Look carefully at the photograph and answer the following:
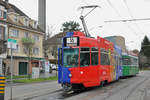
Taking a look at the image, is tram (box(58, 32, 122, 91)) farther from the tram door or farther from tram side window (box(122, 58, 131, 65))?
tram side window (box(122, 58, 131, 65))

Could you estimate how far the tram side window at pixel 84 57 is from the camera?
1238cm

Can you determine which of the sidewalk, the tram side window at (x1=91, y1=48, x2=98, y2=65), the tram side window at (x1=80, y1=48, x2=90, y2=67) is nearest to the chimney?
the sidewalk

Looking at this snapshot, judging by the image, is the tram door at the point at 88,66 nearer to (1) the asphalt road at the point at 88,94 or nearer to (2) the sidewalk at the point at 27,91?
(1) the asphalt road at the point at 88,94

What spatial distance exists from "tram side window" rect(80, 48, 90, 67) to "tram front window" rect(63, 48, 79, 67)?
0.94 ft

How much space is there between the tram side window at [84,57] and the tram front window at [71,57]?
286 millimetres

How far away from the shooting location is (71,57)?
491 inches

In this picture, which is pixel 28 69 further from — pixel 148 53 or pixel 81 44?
pixel 148 53

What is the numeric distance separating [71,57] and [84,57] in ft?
2.42

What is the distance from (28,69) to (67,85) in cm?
2629

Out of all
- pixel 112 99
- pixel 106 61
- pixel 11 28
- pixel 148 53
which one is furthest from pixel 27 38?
pixel 148 53

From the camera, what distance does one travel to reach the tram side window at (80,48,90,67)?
12375 millimetres

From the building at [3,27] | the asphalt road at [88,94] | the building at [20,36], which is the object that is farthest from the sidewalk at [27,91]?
the building at [20,36]

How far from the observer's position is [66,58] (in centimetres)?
1259

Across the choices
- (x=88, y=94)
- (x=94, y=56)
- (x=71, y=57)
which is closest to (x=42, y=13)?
(x=94, y=56)
